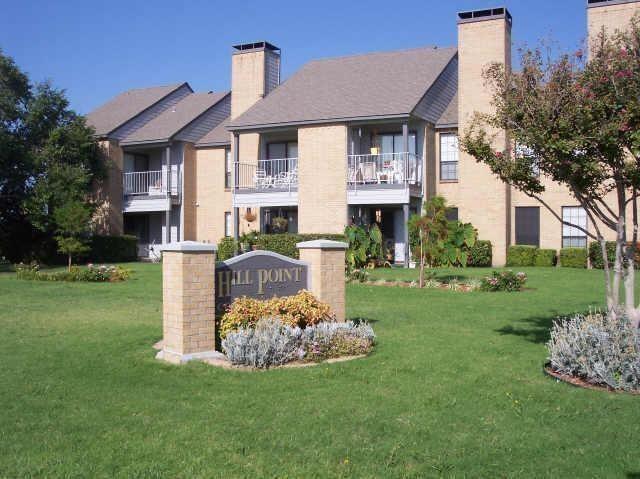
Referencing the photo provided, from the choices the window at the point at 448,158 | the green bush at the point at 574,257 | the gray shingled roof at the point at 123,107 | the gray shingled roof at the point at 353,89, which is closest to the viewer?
the green bush at the point at 574,257

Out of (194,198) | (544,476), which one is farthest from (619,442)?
(194,198)

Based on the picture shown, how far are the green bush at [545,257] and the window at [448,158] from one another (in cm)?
495

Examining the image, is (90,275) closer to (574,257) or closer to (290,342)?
(290,342)

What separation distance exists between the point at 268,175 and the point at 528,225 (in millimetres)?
11488

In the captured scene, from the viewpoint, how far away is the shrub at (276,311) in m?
9.47

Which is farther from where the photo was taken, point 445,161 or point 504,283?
point 445,161

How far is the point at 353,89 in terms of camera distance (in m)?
30.1

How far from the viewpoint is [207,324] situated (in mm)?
9211

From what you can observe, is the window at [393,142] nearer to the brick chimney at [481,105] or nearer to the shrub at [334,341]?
the brick chimney at [481,105]

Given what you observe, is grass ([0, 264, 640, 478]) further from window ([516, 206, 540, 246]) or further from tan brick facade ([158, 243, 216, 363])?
window ([516, 206, 540, 246])

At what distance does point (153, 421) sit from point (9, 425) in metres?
1.26

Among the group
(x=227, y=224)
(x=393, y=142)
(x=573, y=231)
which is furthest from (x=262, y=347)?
(x=227, y=224)

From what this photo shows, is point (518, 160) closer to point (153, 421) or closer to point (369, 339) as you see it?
point (369, 339)

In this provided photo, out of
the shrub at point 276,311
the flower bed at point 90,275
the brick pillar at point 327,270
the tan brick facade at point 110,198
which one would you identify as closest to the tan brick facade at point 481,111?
the flower bed at point 90,275
